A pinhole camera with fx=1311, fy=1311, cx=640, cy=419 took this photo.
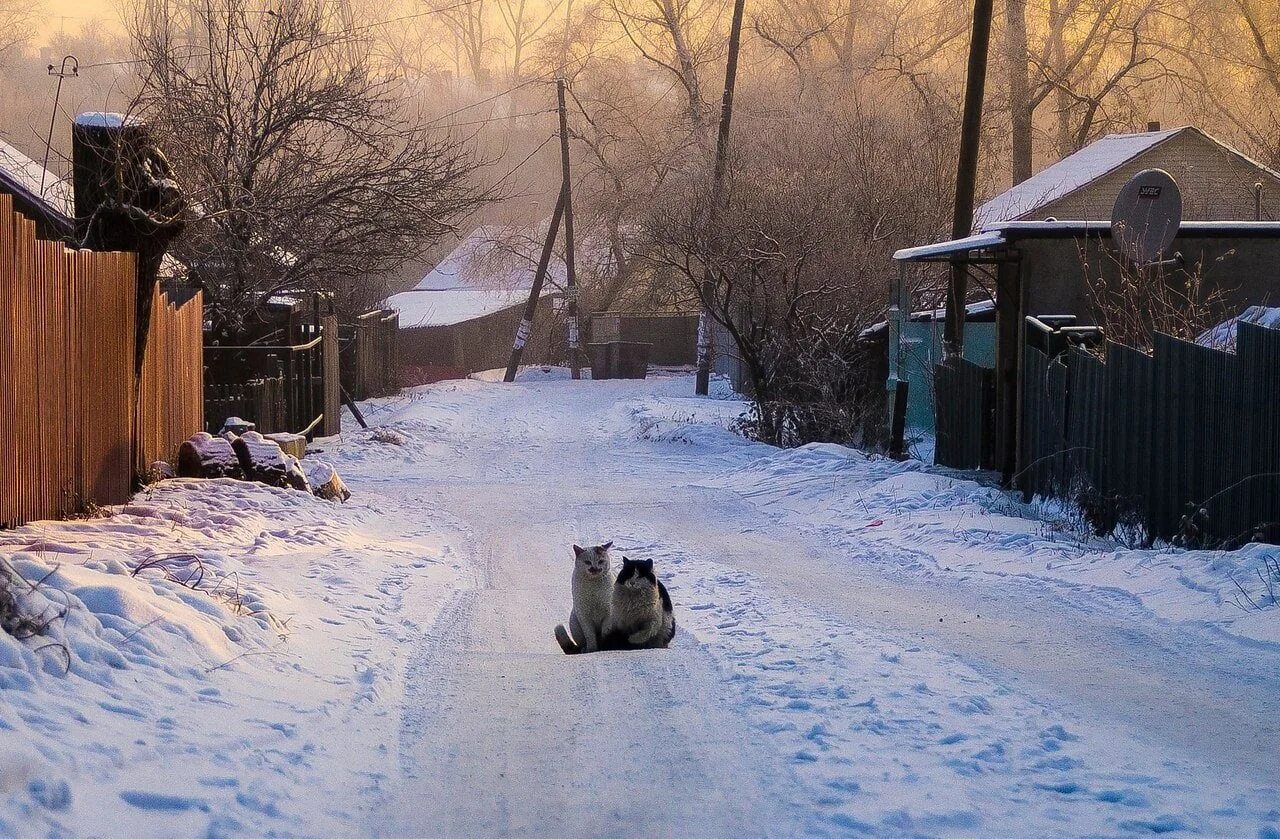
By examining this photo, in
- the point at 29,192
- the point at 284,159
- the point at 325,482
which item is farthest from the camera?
the point at 284,159

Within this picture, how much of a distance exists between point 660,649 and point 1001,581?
319cm

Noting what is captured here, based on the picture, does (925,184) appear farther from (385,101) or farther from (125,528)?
(125,528)

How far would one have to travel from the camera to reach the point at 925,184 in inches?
1095

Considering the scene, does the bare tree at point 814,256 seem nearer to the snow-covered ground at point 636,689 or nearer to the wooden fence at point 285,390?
the wooden fence at point 285,390

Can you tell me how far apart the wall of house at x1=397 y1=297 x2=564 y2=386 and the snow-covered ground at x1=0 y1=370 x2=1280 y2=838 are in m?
31.6

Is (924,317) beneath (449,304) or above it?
beneath

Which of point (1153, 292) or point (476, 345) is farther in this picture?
point (476, 345)

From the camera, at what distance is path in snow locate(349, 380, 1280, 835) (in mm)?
4480

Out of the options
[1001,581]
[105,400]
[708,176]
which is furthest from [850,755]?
[708,176]

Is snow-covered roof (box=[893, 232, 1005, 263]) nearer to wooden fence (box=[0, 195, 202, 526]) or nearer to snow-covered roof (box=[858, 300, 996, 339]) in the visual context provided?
snow-covered roof (box=[858, 300, 996, 339])

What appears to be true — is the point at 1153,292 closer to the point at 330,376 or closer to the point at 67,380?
the point at 67,380

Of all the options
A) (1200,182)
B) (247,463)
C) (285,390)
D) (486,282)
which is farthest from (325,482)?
(486,282)

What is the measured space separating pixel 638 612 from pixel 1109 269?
10.3 metres

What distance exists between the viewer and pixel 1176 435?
10.4 m
